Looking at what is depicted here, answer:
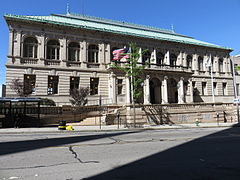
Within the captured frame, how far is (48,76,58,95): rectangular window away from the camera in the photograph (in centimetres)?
2662

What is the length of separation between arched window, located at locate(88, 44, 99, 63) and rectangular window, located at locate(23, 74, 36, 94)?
939cm

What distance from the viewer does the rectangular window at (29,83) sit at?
23550mm

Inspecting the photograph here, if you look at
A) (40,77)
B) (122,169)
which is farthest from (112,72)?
(122,169)

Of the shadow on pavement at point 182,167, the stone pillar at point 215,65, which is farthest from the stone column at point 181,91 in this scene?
the shadow on pavement at point 182,167

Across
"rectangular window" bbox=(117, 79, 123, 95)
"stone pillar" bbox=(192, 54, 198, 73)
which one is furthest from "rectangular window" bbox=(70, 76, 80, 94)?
"stone pillar" bbox=(192, 54, 198, 73)

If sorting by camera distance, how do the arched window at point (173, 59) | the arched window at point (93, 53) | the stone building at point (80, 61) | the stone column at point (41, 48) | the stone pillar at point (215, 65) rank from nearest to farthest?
the stone building at point (80, 61) → the stone column at point (41, 48) → the arched window at point (93, 53) → the arched window at point (173, 59) → the stone pillar at point (215, 65)

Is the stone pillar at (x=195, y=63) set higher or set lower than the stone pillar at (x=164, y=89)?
higher

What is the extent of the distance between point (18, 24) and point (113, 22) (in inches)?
767

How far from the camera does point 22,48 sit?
25.9m

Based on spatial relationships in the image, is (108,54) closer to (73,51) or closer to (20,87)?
(73,51)

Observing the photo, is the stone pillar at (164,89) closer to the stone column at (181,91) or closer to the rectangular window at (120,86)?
the stone column at (181,91)

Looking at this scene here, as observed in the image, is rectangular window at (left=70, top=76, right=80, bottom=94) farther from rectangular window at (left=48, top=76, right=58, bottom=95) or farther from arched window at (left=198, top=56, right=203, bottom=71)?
arched window at (left=198, top=56, right=203, bottom=71)

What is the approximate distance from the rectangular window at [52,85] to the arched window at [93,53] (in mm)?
6662

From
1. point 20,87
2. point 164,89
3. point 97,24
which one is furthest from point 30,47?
point 164,89
